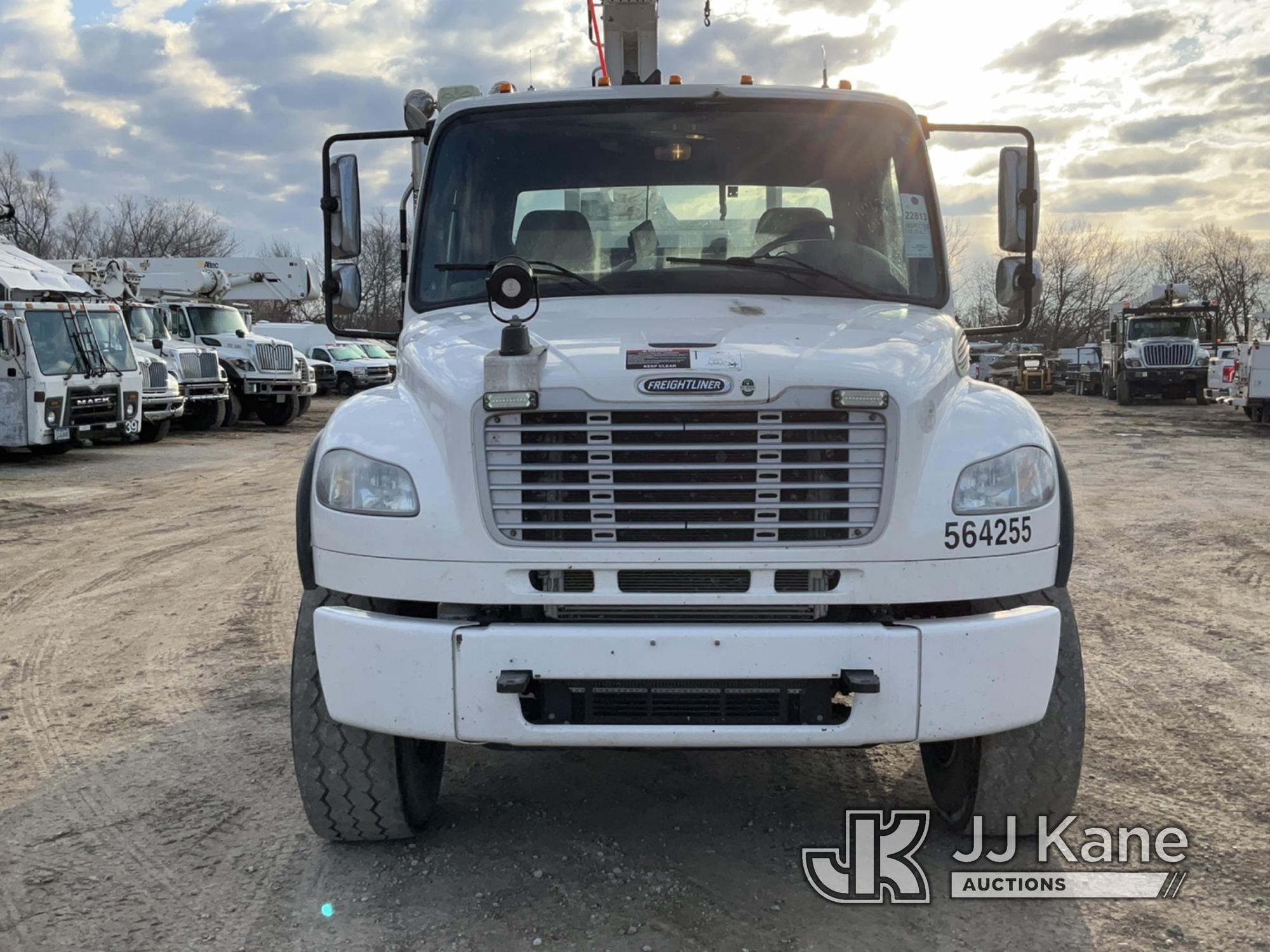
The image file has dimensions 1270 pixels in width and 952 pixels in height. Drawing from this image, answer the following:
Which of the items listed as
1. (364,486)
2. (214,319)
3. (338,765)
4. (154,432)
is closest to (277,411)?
(214,319)

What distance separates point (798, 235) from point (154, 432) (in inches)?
776

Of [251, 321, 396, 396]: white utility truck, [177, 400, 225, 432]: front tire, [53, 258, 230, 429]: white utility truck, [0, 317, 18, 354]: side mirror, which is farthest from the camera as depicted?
[251, 321, 396, 396]: white utility truck

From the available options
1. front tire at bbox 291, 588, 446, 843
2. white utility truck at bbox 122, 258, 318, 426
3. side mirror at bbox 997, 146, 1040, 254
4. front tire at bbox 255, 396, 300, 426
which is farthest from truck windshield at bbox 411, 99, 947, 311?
front tire at bbox 255, 396, 300, 426

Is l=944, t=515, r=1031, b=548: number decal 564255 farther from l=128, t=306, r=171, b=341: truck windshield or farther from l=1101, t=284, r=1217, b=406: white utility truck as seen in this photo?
l=1101, t=284, r=1217, b=406: white utility truck

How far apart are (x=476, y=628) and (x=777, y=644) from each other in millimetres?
803

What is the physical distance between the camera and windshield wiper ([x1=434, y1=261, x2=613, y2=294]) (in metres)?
4.02

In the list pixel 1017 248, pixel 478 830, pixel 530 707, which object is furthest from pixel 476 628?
pixel 1017 248

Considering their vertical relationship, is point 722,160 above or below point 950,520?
above

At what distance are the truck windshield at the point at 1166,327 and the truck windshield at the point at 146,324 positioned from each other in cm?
2582

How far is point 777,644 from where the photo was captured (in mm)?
3000

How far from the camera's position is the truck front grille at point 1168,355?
3225 centimetres

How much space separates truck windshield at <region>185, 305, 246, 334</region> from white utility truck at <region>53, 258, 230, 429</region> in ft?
2.23

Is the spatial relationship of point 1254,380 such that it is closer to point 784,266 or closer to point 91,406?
point 91,406

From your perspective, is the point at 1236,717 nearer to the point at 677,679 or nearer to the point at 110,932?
the point at 677,679
